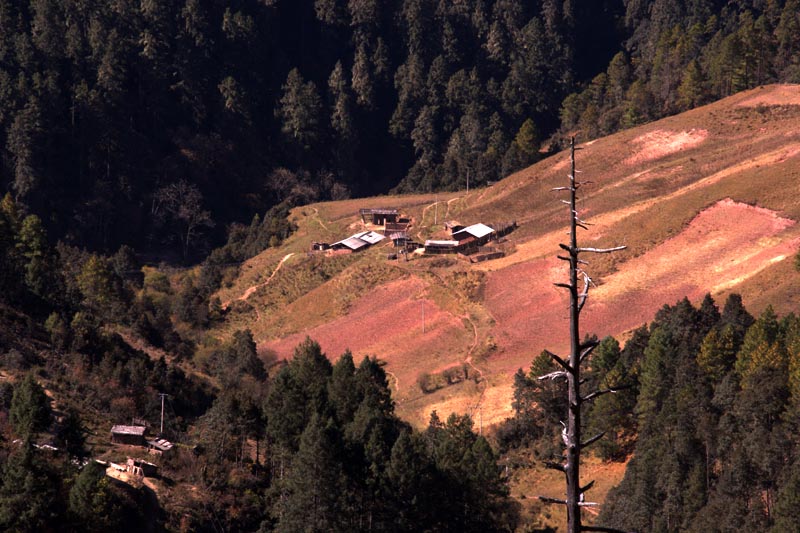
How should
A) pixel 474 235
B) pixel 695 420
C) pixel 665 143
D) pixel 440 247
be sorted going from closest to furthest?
pixel 695 420, pixel 440 247, pixel 474 235, pixel 665 143

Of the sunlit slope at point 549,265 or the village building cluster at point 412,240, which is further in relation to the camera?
the village building cluster at point 412,240

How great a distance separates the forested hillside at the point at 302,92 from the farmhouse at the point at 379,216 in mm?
22625

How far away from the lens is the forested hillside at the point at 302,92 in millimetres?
155375

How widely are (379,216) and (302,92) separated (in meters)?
46.9

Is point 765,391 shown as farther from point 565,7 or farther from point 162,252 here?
point 565,7

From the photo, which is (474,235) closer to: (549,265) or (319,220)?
(549,265)

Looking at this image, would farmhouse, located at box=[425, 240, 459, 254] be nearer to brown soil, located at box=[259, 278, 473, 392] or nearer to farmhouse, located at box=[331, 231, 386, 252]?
brown soil, located at box=[259, 278, 473, 392]

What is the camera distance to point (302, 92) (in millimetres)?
179750

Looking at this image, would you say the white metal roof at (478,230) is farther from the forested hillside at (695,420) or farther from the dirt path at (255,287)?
the forested hillside at (695,420)

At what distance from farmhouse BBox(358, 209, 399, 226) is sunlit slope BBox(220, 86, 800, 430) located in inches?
82.0

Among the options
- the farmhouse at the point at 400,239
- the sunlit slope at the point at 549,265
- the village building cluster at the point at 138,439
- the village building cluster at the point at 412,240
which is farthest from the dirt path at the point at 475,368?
the village building cluster at the point at 138,439

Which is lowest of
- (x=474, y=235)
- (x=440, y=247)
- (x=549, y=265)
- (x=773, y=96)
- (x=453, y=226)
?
(x=549, y=265)

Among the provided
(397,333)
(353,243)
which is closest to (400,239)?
(353,243)

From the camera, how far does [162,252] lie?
157750 mm
